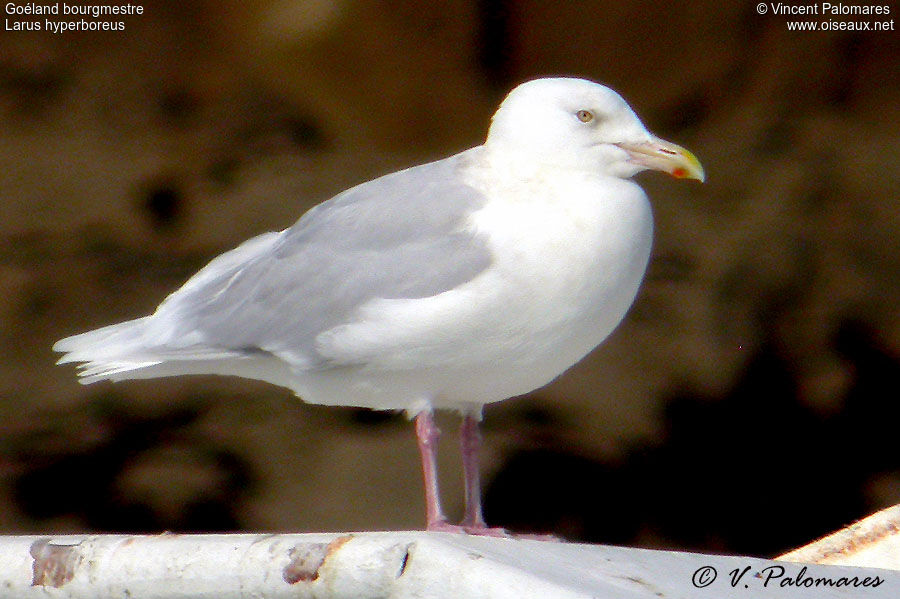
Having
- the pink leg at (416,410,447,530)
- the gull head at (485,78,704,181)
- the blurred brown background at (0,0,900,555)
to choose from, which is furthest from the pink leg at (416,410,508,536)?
the blurred brown background at (0,0,900,555)

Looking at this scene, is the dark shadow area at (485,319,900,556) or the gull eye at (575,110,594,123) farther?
the dark shadow area at (485,319,900,556)

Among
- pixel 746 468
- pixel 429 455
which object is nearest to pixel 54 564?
pixel 429 455

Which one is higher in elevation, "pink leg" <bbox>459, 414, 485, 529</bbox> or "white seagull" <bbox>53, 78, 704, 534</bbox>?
"white seagull" <bbox>53, 78, 704, 534</bbox>

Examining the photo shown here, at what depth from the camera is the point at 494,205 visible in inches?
65.2

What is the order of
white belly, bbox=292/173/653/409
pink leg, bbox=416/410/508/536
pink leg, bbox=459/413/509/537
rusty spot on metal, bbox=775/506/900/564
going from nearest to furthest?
1. white belly, bbox=292/173/653/409
2. pink leg, bbox=416/410/508/536
3. pink leg, bbox=459/413/509/537
4. rusty spot on metal, bbox=775/506/900/564

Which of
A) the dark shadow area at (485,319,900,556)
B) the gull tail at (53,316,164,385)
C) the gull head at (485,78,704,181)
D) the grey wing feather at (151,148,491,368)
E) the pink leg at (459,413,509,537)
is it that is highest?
the gull head at (485,78,704,181)

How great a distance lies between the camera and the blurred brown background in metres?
2.89

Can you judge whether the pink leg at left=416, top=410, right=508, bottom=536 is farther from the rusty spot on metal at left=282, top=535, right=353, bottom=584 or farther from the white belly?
the rusty spot on metal at left=282, top=535, right=353, bottom=584

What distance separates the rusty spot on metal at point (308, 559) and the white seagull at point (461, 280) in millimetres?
424

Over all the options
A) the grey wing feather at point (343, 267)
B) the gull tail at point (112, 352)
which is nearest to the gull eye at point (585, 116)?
the grey wing feather at point (343, 267)

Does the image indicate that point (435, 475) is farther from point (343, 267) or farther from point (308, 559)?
point (308, 559)

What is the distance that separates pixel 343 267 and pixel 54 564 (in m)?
0.58

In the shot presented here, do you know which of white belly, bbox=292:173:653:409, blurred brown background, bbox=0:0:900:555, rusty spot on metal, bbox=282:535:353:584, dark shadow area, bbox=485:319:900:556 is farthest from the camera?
dark shadow area, bbox=485:319:900:556

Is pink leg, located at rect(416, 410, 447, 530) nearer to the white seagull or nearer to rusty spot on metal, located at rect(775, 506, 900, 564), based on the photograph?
the white seagull
